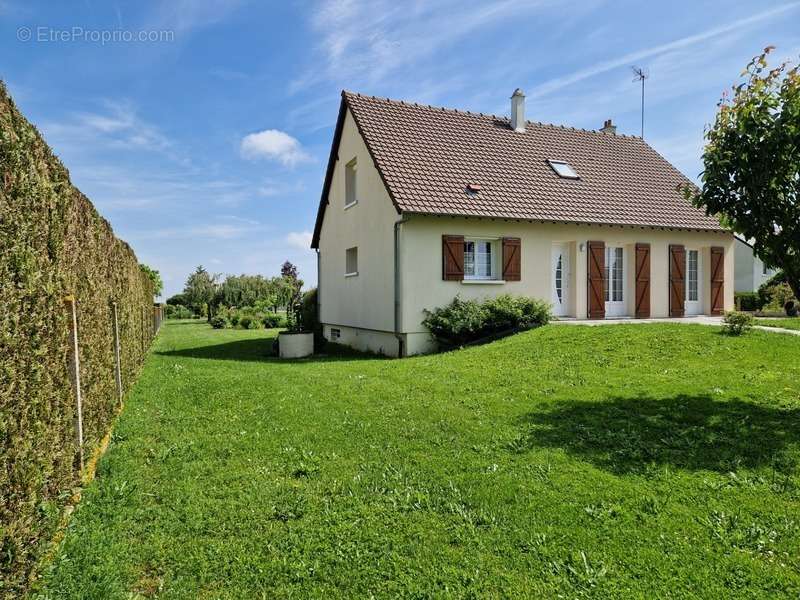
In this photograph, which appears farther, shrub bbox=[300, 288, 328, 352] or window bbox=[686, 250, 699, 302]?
shrub bbox=[300, 288, 328, 352]

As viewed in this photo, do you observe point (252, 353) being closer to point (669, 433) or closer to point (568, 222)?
point (568, 222)

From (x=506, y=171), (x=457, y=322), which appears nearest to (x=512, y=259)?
(x=457, y=322)

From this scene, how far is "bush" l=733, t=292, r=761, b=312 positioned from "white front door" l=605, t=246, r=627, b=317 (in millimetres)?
11706

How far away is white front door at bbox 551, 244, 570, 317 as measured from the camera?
15070mm

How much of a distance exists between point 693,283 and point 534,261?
674cm

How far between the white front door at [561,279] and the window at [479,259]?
2.24 meters

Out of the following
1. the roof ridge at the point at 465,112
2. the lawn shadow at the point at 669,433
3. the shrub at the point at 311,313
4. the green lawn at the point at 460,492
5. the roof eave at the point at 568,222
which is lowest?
the green lawn at the point at 460,492

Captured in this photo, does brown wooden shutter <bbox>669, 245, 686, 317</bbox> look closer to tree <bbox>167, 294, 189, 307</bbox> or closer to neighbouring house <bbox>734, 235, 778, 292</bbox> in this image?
neighbouring house <bbox>734, 235, 778, 292</bbox>

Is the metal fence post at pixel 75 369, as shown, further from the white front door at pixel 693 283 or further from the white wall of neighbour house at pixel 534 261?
the white front door at pixel 693 283

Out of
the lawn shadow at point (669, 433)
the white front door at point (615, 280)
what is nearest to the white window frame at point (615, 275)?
the white front door at point (615, 280)

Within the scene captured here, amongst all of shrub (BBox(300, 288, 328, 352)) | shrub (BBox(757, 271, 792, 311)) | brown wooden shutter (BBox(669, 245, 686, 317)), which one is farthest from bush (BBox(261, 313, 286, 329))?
shrub (BBox(757, 271, 792, 311))

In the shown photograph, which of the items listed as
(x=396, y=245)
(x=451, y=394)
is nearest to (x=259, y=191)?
(x=396, y=245)

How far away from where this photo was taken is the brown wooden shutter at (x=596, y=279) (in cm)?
1509

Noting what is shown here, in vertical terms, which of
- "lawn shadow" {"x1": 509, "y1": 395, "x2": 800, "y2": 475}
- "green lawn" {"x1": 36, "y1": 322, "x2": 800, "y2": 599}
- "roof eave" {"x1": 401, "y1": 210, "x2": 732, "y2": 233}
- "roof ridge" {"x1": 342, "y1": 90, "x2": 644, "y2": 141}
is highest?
"roof ridge" {"x1": 342, "y1": 90, "x2": 644, "y2": 141}
